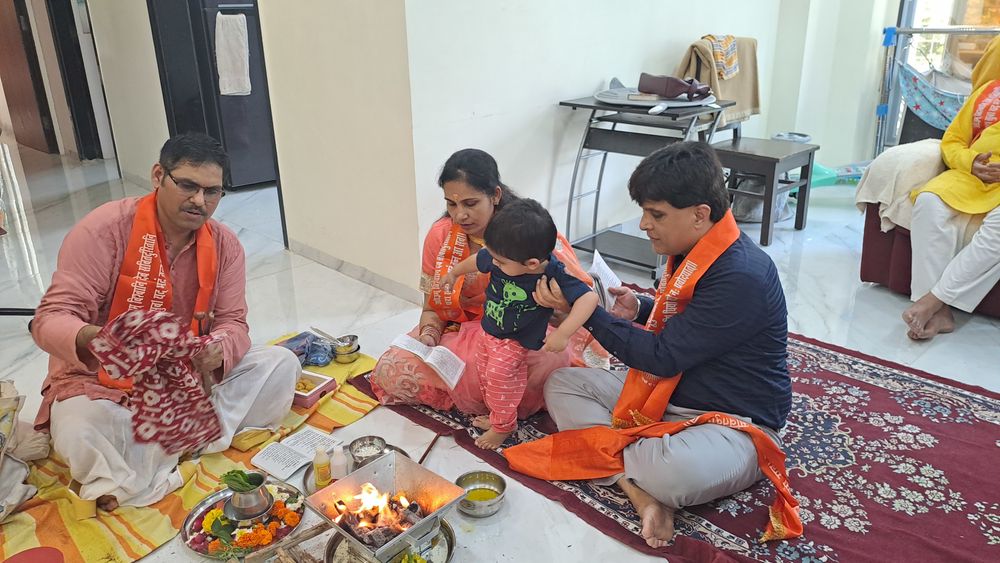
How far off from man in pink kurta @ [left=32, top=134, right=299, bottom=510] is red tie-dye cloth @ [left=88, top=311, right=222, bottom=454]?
0.04 meters

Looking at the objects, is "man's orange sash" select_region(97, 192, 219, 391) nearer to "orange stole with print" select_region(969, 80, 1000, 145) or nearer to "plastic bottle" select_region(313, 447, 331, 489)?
"plastic bottle" select_region(313, 447, 331, 489)

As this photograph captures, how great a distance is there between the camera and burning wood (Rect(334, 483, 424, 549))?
1.65 m

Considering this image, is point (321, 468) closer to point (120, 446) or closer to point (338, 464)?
point (338, 464)

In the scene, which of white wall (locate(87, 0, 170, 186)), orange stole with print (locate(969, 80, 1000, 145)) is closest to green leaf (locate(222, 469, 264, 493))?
orange stole with print (locate(969, 80, 1000, 145))

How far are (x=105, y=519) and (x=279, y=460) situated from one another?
1.52 feet

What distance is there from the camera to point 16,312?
310cm

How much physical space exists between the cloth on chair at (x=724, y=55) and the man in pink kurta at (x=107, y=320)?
308cm

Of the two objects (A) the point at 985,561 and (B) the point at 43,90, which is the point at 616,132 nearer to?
(A) the point at 985,561

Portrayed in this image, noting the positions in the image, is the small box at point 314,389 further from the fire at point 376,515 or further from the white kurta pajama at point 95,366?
the fire at point 376,515

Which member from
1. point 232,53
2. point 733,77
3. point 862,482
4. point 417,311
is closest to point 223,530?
point 417,311

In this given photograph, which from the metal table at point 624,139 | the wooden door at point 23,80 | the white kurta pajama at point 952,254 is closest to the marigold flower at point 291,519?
the metal table at point 624,139

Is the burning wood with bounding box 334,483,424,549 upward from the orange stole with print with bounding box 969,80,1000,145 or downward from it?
downward

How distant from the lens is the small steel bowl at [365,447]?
83.0 inches

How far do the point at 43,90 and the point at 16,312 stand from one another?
446cm
